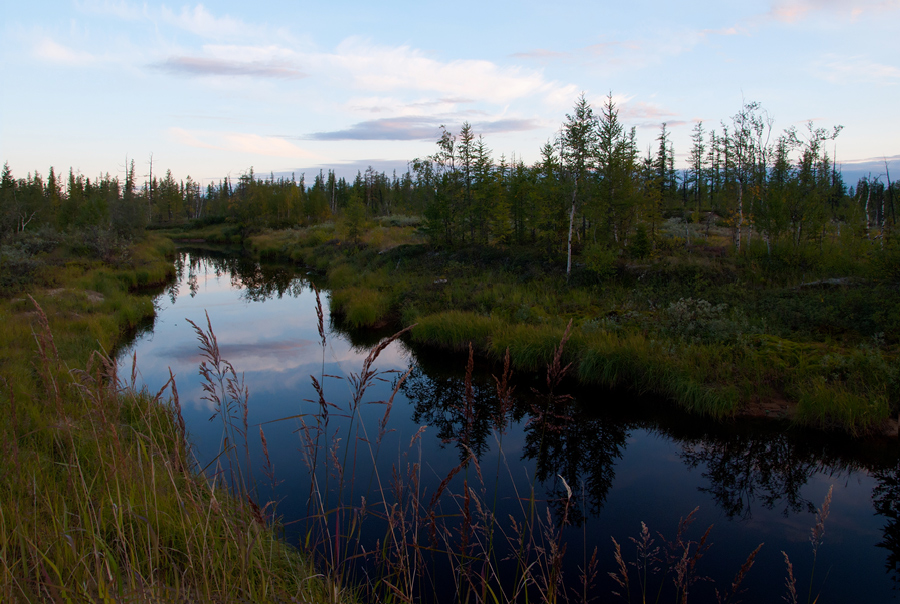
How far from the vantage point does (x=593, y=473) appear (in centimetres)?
716

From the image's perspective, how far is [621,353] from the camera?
1026 centimetres

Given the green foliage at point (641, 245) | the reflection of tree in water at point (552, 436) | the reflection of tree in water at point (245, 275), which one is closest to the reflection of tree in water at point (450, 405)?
the reflection of tree in water at point (552, 436)

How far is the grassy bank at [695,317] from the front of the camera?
855 cm

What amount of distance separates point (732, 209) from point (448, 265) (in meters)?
11.8

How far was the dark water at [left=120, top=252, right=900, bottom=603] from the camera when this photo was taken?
16.7ft

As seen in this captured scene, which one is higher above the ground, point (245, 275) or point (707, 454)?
point (245, 275)

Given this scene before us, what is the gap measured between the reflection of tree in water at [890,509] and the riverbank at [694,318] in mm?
943

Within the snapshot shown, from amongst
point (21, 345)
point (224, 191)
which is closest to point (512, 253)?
point (21, 345)

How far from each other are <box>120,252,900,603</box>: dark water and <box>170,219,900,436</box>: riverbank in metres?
0.54

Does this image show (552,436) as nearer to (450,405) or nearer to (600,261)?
(450,405)

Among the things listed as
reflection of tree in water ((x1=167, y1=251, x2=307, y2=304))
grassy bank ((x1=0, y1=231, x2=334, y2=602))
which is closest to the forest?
grassy bank ((x1=0, y1=231, x2=334, y2=602))

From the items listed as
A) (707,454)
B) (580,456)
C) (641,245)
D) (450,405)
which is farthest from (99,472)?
(641,245)

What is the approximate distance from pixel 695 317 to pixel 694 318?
5 cm

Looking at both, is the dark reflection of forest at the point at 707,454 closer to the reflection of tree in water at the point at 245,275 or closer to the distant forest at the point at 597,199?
the distant forest at the point at 597,199
